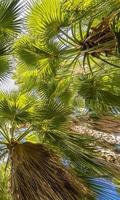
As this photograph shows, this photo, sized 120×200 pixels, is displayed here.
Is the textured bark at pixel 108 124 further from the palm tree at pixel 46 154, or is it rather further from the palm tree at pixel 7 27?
the palm tree at pixel 7 27

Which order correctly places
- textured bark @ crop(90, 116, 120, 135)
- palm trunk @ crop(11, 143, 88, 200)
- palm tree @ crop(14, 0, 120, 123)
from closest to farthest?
palm trunk @ crop(11, 143, 88, 200) → palm tree @ crop(14, 0, 120, 123) → textured bark @ crop(90, 116, 120, 135)

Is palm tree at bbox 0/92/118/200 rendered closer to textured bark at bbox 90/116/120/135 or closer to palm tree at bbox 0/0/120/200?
palm tree at bbox 0/0/120/200

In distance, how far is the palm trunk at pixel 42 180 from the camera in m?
3.43

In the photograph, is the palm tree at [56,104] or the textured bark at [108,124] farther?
the textured bark at [108,124]

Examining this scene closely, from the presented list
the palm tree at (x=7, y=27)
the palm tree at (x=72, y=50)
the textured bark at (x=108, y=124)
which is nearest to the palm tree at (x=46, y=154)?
the palm tree at (x=7, y=27)

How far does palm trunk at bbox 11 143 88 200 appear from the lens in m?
3.43

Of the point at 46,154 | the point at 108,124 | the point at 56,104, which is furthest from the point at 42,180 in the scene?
the point at 108,124

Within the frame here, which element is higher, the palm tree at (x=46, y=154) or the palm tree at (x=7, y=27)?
the palm tree at (x=7, y=27)

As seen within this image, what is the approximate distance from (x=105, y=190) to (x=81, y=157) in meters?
0.44

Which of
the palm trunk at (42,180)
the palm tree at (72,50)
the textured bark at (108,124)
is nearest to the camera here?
the palm trunk at (42,180)

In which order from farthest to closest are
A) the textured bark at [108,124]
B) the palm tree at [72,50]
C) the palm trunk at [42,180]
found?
the textured bark at [108,124] → the palm tree at [72,50] → the palm trunk at [42,180]

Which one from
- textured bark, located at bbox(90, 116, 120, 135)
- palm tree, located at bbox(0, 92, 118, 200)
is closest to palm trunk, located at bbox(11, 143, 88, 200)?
palm tree, located at bbox(0, 92, 118, 200)

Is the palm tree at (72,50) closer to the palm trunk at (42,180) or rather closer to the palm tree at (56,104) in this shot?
the palm tree at (56,104)

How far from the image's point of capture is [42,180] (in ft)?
11.4
